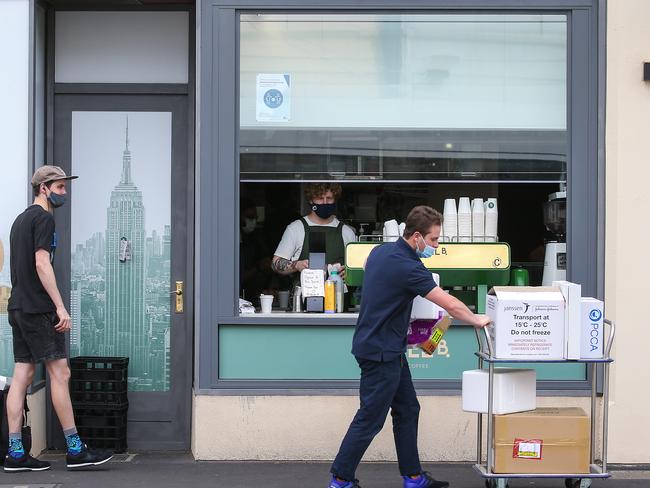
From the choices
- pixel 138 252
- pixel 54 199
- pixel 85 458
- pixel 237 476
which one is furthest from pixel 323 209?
pixel 85 458

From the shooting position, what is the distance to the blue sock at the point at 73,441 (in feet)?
23.8

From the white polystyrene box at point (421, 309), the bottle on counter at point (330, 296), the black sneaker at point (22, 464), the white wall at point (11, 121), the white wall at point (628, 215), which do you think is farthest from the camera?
the bottle on counter at point (330, 296)

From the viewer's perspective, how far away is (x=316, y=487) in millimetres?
6898

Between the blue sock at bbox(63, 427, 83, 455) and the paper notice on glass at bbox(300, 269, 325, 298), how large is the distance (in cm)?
191

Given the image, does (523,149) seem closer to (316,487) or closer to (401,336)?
(401,336)

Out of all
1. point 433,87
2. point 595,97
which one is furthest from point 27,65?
point 595,97

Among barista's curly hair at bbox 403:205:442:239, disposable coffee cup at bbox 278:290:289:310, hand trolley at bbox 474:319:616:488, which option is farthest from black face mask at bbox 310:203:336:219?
hand trolley at bbox 474:319:616:488

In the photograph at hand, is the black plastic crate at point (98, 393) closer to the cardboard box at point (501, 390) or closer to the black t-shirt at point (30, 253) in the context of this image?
the black t-shirt at point (30, 253)

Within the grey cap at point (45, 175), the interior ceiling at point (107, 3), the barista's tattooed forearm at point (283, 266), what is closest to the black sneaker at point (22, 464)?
the grey cap at point (45, 175)

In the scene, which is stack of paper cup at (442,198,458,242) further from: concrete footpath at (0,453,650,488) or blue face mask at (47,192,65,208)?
blue face mask at (47,192,65,208)

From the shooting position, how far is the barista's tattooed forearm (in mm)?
7938

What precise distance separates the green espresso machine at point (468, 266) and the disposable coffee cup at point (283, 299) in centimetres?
52

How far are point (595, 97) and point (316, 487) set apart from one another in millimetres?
3427

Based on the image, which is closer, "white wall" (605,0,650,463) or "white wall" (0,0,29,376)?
"white wall" (605,0,650,463)
